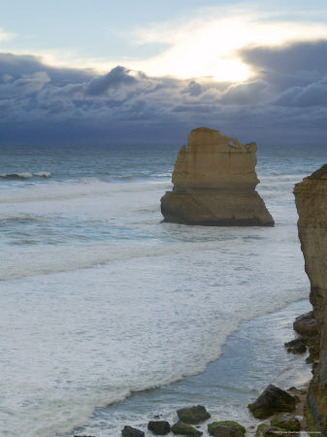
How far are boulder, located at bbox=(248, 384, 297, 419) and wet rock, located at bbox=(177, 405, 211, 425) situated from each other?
0.67 m

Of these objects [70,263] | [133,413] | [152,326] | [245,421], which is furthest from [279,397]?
[70,263]

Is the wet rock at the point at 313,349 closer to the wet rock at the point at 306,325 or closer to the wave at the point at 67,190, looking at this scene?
the wet rock at the point at 306,325

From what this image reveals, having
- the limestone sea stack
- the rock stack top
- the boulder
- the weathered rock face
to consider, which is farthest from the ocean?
the rock stack top

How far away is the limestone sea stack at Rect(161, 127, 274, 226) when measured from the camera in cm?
3039

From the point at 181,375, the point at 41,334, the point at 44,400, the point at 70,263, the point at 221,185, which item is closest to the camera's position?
the point at 44,400

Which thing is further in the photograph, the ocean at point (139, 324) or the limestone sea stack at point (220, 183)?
the limestone sea stack at point (220, 183)

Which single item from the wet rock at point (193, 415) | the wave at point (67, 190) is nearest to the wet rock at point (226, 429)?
the wet rock at point (193, 415)

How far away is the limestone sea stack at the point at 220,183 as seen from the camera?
30.4 m

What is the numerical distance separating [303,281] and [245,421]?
9.56 metres

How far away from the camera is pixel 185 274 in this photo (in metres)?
19.2

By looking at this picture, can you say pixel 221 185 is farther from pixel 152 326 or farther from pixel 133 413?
pixel 133 413

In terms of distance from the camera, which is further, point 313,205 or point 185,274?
point 185,274

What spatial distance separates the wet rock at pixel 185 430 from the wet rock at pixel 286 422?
983 millimetres

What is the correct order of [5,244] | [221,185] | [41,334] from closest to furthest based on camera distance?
[41,334] < [5,244] < [221,185]
